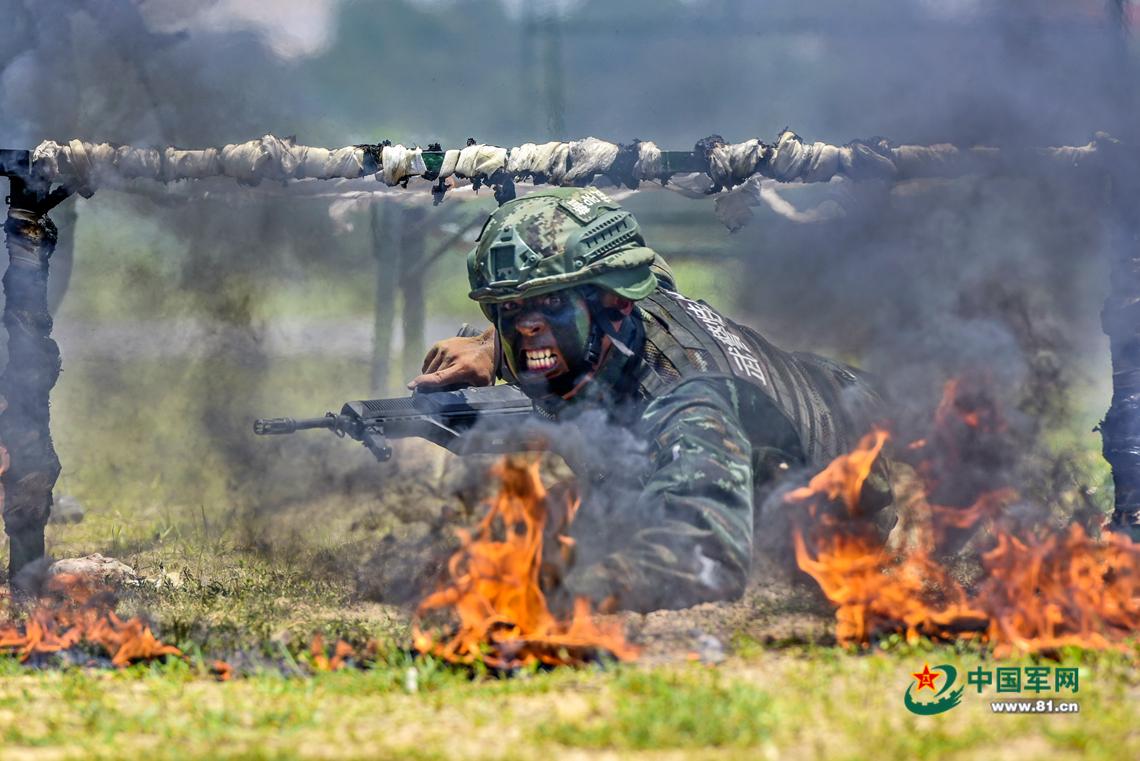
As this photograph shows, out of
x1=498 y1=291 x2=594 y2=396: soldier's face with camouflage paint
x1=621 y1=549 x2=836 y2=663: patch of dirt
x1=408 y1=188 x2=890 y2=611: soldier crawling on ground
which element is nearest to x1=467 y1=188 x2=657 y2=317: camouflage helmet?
x1=408 y1=188 x2=890 y2=611: soldier crawling on ground

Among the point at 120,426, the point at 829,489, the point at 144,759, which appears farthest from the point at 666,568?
the point at 120,426

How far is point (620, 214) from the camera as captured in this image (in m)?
8.06

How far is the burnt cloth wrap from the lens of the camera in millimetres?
8703

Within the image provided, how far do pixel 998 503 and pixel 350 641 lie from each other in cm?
448

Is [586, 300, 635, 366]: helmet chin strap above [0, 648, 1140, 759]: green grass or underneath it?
above

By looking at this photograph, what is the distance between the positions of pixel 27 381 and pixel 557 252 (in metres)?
4.03

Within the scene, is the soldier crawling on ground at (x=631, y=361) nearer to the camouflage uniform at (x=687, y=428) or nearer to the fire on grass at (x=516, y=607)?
the camouflage uniform at (x=687, y=428)

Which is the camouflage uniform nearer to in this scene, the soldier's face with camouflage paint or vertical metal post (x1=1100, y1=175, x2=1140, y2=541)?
the soldier's face with camouflage paint

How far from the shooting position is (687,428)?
275 inches

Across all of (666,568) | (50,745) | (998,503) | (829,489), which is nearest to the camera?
(50,745)

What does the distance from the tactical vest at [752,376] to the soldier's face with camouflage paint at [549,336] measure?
42 centimetres

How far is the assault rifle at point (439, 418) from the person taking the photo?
8.70 m

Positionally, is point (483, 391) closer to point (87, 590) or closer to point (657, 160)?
point (657, 160)

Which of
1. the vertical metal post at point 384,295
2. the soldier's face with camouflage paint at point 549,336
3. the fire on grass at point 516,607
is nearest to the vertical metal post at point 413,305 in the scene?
the vertical metal post at point 384,295
